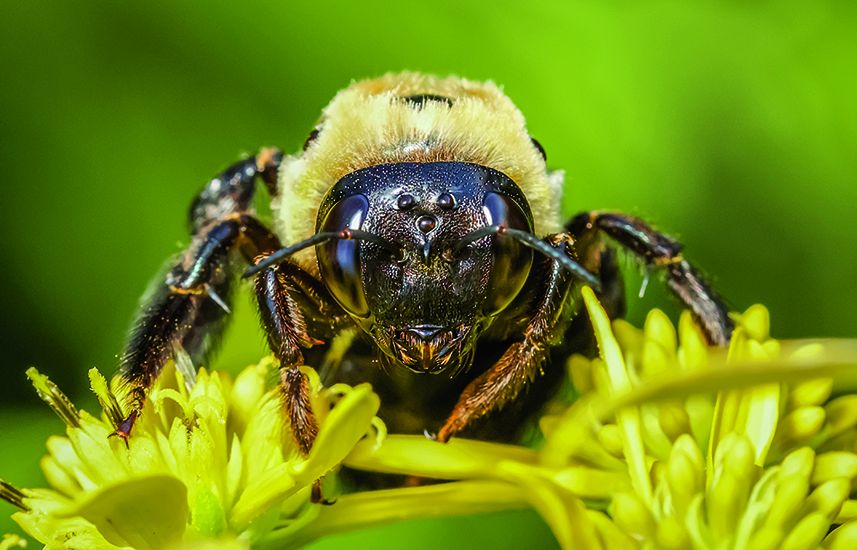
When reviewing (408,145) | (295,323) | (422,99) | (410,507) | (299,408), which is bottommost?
(410,507)

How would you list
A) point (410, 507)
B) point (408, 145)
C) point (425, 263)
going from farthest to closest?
point (408, 145), point (410, 507), point (425, 263)

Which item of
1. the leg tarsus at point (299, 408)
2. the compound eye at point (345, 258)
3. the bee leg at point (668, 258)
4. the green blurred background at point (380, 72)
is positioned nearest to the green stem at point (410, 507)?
the leg tarsus at point (299, 408)

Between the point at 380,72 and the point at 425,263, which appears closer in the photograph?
the point at 425,263

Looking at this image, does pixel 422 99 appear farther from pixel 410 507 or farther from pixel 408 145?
pixel 410 507

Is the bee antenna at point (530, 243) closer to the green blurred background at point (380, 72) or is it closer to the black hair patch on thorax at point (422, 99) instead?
the black hair patch on thorax at point (422, 99)

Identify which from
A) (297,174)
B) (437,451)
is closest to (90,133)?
(297,174)

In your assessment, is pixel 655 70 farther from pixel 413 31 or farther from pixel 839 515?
pixel 839 515

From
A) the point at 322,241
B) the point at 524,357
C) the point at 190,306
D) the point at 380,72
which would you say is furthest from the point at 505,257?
the point at 380,72

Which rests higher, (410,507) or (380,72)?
(380,72)
